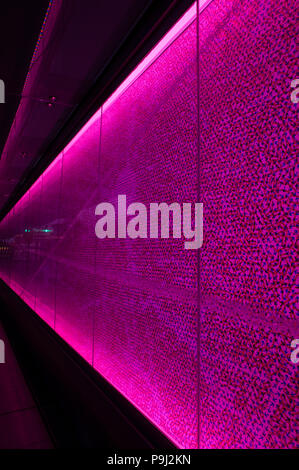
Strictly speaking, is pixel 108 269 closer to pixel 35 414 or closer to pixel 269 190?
pixel 269 190

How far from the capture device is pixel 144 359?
1.39 metres

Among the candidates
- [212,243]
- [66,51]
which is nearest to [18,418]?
[212,243]

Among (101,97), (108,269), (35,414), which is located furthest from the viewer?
(35,414)

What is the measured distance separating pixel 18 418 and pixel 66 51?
2.74 meters

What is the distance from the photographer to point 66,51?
1.76 meters

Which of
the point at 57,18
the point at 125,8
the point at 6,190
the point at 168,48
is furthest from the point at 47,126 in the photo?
the point at 6,190

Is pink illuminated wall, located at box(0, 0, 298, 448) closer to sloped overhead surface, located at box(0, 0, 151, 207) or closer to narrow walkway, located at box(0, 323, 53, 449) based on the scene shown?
sloped overhead surface, located at box(0, 0, 151, 207)

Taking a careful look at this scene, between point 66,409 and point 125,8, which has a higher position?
point 125,8

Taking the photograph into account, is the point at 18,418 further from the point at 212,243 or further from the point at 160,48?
the point at 160,48

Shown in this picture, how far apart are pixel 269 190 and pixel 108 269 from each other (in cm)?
125

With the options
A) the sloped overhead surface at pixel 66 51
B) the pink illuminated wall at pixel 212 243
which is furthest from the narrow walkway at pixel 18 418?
the sloped overhead surface at pixel 66 51

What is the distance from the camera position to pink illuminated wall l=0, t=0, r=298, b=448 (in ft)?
2.48

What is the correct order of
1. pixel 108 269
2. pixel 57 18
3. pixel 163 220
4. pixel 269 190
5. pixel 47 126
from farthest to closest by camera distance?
pixel 47 126, pixel 108 269, pixel 57 18, pixel 163 220, pixel 269 190

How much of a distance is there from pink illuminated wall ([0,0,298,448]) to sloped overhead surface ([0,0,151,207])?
251 millimetres
